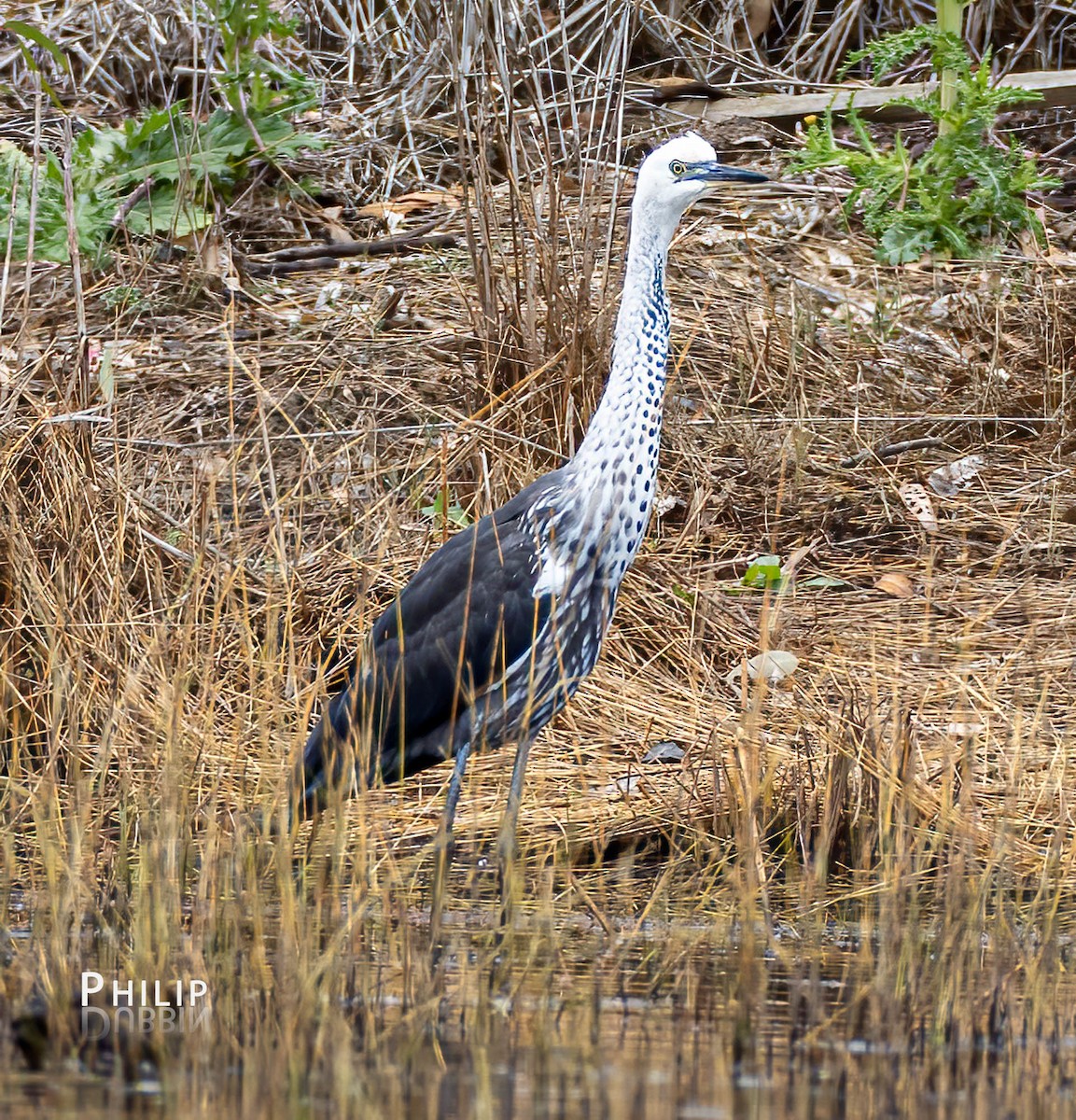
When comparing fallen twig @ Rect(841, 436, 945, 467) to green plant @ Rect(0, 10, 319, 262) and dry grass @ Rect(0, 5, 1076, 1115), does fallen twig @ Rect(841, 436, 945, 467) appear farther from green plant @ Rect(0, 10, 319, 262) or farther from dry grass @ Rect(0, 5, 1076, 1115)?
green plant @ Rect(0, 10, 319, 262)

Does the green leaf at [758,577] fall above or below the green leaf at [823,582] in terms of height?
above

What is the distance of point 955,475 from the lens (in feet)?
21.9

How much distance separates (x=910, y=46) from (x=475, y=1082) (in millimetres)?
5295

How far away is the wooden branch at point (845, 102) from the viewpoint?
8.55m

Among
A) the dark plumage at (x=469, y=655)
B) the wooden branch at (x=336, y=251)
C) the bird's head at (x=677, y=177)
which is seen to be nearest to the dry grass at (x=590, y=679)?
the wooden branch at (x=336, y=251)

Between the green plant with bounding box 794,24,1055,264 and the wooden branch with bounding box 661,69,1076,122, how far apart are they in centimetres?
81

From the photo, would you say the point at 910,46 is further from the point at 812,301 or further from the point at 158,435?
the point at 158,435

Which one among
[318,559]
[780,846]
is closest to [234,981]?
[780,846]

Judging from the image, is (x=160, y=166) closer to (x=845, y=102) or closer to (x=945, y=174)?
(x=945, y=174)

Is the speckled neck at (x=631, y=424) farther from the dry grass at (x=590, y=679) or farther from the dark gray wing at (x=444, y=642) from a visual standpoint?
the dry grass at (x=590, y=679)

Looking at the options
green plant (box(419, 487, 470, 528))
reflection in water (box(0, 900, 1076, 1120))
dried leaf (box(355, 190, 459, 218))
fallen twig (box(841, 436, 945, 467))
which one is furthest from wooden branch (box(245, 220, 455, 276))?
reflection in water (box(0, 900, 1076, 1120))

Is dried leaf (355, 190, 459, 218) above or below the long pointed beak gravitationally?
above

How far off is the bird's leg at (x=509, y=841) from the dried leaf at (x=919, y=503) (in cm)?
256

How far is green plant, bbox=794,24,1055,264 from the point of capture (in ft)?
23.9
